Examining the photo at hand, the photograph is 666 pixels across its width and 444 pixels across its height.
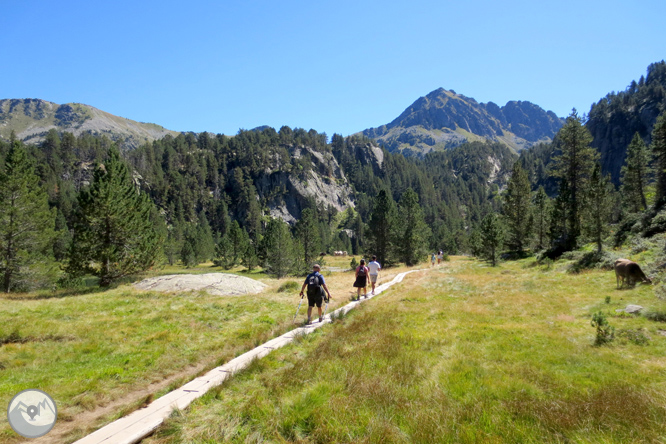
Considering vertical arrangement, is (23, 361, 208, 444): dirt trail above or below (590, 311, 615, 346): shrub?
below

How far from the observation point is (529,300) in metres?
16.6

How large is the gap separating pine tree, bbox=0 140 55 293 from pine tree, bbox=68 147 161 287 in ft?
19.1

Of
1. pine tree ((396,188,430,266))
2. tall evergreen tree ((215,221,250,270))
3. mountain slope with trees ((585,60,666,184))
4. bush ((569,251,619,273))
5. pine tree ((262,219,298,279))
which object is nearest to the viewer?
bush ((569,251,619,273))

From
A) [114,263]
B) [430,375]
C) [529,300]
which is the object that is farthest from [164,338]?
[114,263]

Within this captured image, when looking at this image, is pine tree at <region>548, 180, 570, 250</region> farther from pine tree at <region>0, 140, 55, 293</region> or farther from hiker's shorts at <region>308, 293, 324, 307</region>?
pine tree at <region>0, 140, 55, 293</region>

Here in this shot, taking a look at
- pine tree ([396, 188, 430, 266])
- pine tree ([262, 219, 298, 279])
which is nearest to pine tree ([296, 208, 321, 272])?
pine tree ([262, 219, 298, 279])

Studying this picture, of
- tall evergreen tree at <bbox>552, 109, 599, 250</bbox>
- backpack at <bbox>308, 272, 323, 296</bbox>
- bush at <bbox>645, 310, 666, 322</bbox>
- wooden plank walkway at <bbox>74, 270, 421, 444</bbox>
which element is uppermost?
tall evergreen tree at <bbox>552, 109, 599, 250</bbox>

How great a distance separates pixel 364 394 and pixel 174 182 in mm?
177498

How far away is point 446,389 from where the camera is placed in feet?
21.2

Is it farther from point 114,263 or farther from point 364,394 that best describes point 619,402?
point 114,263

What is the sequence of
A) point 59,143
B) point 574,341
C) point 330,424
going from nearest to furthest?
point 330,424 < point 574,341 < point 59,143

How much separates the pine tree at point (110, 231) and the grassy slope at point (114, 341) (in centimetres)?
853

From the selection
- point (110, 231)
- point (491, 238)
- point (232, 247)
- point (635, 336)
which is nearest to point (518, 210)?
point (491, 238)

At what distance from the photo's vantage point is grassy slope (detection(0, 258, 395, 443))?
7914 millimetres
